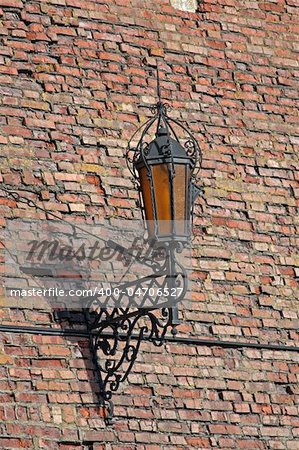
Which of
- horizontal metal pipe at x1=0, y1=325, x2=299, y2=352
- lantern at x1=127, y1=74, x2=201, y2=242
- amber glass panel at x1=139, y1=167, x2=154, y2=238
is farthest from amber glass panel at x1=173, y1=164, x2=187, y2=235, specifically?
horizontal metal pipe at x1=0, y1=325, x2=299, y2=352

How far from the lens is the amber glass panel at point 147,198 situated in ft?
21.7

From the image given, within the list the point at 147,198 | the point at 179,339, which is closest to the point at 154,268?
the point at 147,198

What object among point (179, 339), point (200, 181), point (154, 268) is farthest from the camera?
point (200, 181)

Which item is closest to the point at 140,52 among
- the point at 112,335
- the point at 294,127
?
the point at 294,127

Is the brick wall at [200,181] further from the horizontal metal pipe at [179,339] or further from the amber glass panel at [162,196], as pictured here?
the amber glass panel at [162,196]

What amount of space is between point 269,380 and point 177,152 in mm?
1525

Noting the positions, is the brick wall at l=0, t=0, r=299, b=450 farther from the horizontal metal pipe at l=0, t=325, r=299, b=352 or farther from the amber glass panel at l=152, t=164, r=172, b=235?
the amber glass panel at l=152, t=164, r=172, b=235

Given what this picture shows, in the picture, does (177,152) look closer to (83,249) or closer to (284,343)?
(83,249)

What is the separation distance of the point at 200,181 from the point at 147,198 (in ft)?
3.66

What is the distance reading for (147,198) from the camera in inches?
262

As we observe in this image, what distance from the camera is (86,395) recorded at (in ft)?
22.7

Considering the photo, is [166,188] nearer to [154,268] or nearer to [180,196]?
[180,196]

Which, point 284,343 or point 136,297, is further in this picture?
point 284,343

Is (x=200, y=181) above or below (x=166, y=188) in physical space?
above
